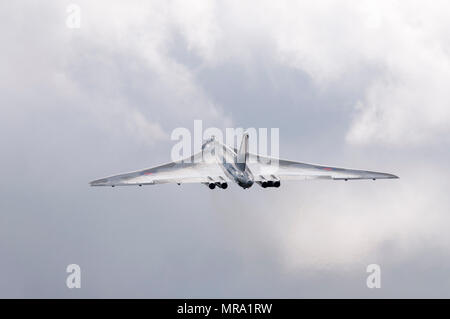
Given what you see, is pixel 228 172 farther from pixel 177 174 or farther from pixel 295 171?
pixel 295 171

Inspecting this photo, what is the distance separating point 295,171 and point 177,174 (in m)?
12.8

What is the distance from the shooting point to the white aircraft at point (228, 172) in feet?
237

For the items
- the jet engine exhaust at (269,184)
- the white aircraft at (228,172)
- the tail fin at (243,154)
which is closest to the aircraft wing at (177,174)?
the white aircraft at (228,172)

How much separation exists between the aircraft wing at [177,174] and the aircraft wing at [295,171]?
4.11 m

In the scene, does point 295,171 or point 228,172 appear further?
point 295,171

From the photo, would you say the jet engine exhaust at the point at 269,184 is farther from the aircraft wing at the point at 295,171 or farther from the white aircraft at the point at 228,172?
the aircraft wing at the point at 295,171

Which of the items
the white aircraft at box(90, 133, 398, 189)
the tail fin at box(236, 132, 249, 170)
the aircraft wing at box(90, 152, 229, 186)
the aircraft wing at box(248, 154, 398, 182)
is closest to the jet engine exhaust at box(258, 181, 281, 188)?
the white aircraft at box(90, 133, 398, 189)

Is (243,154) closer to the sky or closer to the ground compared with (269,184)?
closer to the sky

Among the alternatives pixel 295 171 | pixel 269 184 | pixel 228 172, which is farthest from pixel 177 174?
pixel 269 184

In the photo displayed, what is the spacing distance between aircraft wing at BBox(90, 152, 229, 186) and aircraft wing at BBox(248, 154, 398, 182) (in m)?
4.11

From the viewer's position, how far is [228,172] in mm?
74062
